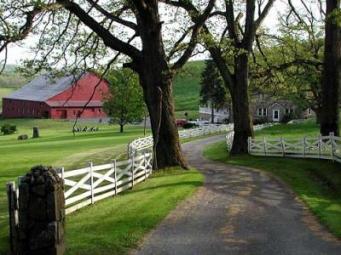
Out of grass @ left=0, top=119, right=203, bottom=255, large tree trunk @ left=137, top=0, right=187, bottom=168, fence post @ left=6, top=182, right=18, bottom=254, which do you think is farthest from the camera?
large tree trunk @ left=137, top=0, right=187, bottom=168

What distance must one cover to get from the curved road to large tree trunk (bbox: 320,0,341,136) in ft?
37.6

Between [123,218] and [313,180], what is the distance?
11.2 meters

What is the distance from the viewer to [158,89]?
25141 millimetres

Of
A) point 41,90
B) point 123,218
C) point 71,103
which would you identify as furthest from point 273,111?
point 123,218

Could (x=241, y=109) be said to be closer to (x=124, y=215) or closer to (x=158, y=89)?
(x=158, y=89)

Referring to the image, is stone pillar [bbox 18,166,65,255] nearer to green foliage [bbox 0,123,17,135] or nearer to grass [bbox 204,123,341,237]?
grass [bbox 204,123,341,237]

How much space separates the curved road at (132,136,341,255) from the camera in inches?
428

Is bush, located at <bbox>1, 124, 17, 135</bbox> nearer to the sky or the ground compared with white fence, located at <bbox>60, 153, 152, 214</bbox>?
nearer to the ground

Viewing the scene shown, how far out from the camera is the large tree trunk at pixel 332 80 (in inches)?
1168

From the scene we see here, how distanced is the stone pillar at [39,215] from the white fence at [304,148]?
1690 centimetres

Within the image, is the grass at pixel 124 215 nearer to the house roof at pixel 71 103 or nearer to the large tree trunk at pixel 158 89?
the large tree trunk at pixel 158 89

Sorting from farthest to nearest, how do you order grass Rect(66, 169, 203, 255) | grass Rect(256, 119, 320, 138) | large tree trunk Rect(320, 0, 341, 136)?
1. grass Rect(256, 119, 320, 138)
2. large tree trunk Rect(320, 0, 341, 136)
3. grass Rect(66, 169, 203, 255)

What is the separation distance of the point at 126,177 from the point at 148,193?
276cm


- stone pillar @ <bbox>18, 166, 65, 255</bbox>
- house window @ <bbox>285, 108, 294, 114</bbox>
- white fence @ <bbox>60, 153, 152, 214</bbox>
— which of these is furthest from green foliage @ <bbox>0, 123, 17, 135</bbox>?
stone pillar @ <bbox>18, 166, 65, 255</bbox>
